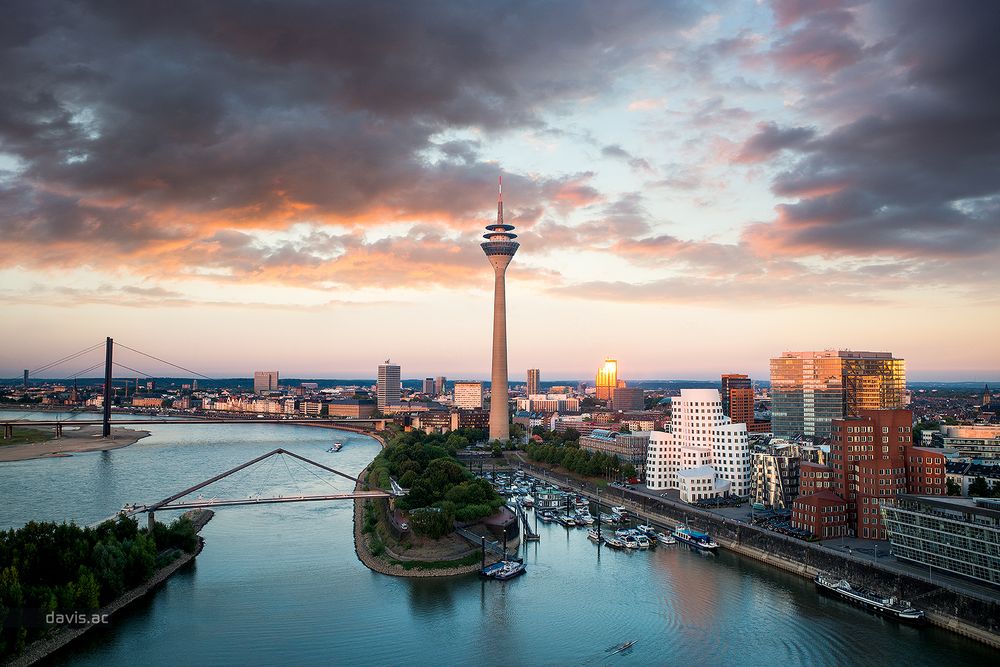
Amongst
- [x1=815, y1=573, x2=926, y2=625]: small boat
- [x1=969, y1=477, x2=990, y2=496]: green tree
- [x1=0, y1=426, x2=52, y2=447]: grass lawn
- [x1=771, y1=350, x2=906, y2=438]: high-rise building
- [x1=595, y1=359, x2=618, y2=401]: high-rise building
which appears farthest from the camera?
[x1=595, y1=359, x2=618, y2=401]: high-rise building

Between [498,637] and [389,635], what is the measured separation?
2174 mm

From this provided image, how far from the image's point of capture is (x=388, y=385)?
108 m

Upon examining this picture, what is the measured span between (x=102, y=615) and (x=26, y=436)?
46782mm

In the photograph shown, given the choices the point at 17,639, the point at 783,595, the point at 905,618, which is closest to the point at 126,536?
the point at 17,639

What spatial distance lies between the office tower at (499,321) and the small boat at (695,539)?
2812cm

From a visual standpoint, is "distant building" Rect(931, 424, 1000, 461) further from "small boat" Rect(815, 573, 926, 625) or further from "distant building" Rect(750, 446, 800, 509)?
"small boat" Rect(815, 573, 926, 625)

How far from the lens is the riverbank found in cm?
1268

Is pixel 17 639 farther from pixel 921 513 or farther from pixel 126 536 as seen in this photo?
pixel 921 513

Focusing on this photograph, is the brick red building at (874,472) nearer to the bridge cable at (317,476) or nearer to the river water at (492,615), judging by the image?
the river water at (492,615)

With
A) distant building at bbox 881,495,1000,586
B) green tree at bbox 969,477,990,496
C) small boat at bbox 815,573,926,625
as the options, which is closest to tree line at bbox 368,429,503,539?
small boat at bbox 815,573,926,625

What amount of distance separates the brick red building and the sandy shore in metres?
43.3

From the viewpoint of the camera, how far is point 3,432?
53906 millimetres

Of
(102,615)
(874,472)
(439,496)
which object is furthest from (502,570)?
(874,472)

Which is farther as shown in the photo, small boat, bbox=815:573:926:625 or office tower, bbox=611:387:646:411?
Answer: office tower, bbox=611:387:646:411
